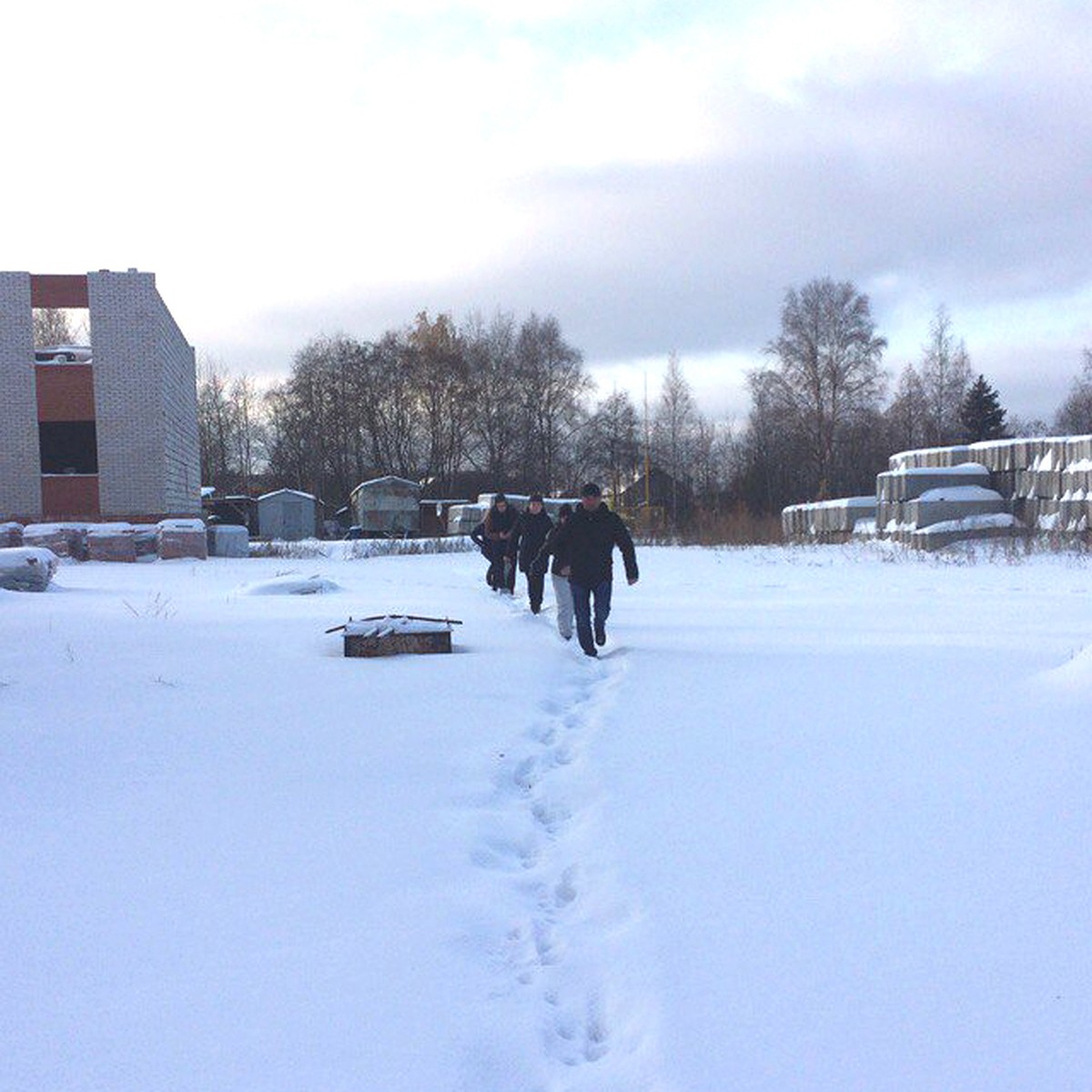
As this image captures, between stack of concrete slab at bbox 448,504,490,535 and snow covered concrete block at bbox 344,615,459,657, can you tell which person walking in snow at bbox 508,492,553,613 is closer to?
snow covered concrete block at bbox 344,615,459,657

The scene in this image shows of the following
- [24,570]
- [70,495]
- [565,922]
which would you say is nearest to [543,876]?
[565,922]

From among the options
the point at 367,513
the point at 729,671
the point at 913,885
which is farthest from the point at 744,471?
the point at 913,885

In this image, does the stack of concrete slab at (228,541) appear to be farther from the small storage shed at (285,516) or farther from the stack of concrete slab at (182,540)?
the small storage shed at (285,516)

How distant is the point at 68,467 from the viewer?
34281mm

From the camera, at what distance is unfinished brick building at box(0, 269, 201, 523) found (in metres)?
32.8

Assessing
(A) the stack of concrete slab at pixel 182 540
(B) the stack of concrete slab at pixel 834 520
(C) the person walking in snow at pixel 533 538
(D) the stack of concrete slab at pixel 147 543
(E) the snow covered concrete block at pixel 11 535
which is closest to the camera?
(C) the person walking in snow at pixel 533 538

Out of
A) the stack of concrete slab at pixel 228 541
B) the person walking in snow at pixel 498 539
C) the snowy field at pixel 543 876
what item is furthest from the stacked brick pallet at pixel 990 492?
the snowy field at pixel 543 876

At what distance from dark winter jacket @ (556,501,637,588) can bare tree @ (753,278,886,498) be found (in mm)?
46579

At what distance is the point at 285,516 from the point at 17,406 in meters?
27.1

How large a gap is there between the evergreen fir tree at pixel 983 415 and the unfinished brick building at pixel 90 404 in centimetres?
4121

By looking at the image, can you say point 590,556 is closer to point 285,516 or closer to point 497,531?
point 497,531

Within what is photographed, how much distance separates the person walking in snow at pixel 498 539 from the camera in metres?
17.2

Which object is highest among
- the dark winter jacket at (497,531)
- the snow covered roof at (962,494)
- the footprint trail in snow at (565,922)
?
the snow covered roof at (962,494)

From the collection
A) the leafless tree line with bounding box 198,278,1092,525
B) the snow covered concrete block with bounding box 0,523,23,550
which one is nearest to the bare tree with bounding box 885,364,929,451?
the leafless tree line with bounding box 198,278,1092,525
